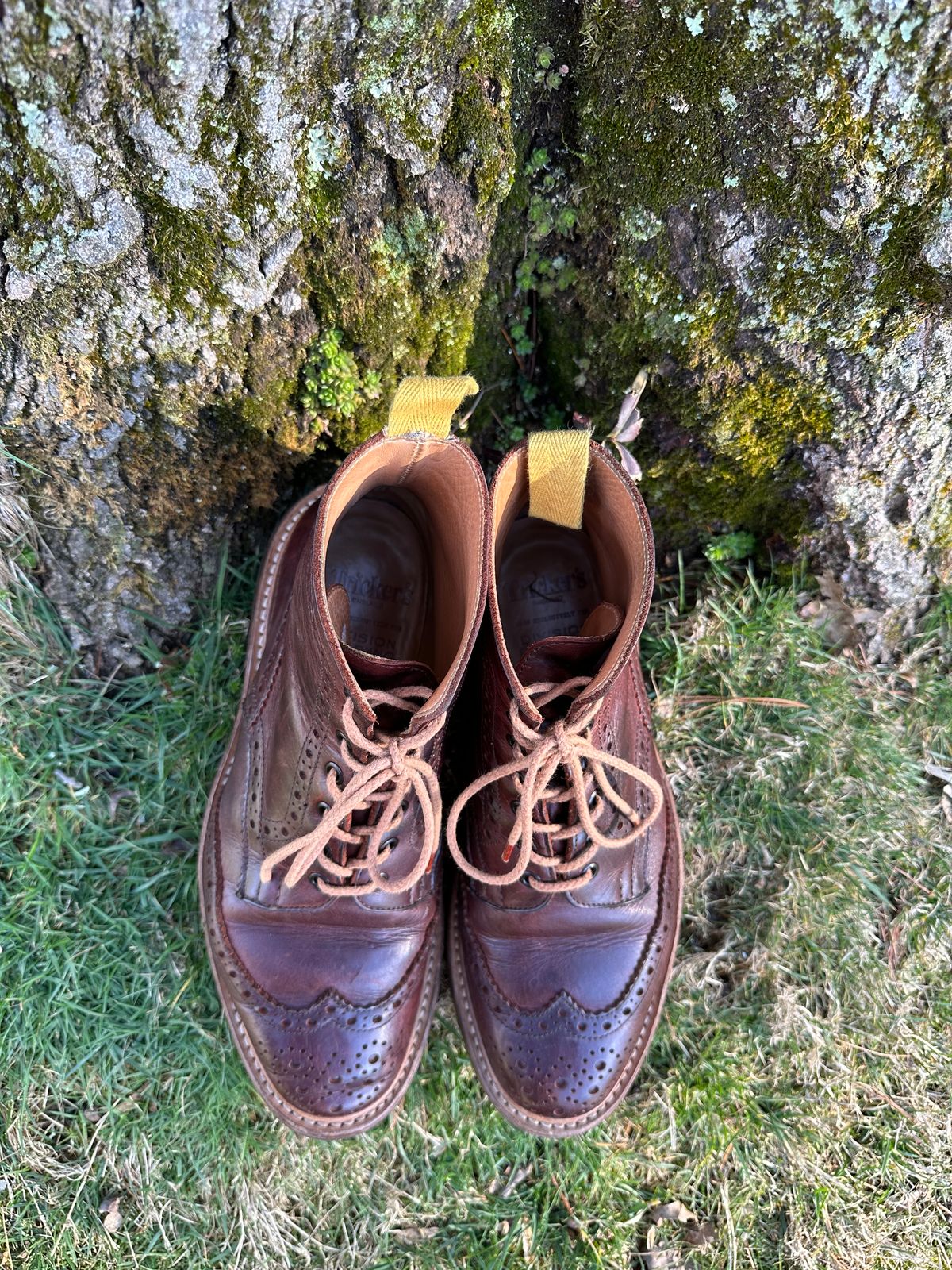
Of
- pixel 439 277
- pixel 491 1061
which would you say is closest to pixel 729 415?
pixel 439 277

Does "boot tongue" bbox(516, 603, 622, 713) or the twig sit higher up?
the twig

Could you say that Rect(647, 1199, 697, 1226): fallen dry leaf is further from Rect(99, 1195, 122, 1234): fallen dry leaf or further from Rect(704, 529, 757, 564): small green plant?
Rect(704, 529, 757, 564): small green plant

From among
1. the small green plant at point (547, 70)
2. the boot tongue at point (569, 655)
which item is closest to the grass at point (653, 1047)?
the boot tongue at point (569, 655)

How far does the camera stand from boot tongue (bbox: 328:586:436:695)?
5.74 feet

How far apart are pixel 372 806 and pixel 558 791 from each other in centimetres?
41

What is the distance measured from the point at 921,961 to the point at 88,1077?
7.48 feet

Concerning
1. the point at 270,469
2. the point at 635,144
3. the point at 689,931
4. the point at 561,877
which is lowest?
the point at 689,931

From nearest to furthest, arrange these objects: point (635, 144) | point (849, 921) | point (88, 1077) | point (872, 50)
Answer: point (872, 50) < point (635, 144) < point (88, 1077) < point (849, 921)

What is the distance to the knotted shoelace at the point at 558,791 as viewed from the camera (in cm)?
179

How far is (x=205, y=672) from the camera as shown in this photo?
7.43 ft

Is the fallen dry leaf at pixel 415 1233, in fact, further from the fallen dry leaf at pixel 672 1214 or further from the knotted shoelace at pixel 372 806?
the knotted shoelace at pixel 372 806

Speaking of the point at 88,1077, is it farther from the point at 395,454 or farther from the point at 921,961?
the point at 921,961

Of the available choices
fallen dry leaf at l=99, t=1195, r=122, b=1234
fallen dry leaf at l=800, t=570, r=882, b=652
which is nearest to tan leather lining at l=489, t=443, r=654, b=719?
fallen dry leaf at l=800, t=570, r=882, b=652

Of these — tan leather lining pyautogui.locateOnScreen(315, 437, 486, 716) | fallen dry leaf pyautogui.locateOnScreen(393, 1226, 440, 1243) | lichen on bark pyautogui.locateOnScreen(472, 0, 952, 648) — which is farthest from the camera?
fallen dry leaf pyautogui.locateOnScreen(393, 1226, 440, 1243)
